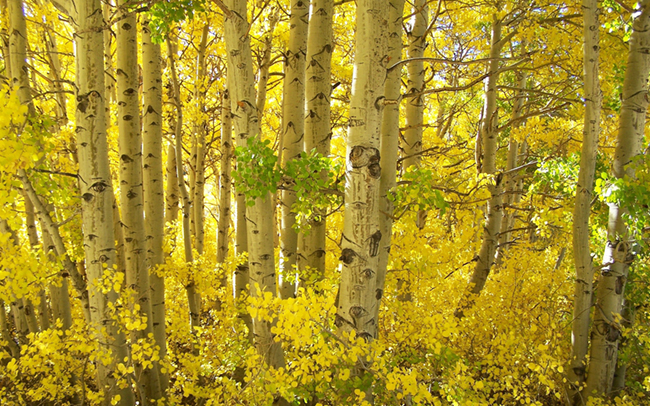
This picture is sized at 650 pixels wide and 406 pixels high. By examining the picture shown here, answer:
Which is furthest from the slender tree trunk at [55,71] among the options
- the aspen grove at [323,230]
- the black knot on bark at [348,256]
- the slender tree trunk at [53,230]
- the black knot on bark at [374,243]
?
the black knot on bark at [374,243]

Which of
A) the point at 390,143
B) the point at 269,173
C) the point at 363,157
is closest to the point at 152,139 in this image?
the point at 269,173

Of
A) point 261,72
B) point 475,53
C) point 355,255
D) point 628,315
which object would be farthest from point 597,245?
point 475,53

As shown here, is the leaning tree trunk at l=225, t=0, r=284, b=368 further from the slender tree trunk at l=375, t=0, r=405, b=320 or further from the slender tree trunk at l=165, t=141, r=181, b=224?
the slender tree trunk at l=165, t=141, r=181, b=224

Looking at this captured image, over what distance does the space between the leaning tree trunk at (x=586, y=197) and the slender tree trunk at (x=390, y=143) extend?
167 cm

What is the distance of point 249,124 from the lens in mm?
2459

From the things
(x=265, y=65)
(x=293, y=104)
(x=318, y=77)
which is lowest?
(x=293, y=104)

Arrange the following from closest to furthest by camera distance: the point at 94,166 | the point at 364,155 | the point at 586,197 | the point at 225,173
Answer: the point at 364,155 < the point at 94,166 < the point at 586,197 < the point at 225,173

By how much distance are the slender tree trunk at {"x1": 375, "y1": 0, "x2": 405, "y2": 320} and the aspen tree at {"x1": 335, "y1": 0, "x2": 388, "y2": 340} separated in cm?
44

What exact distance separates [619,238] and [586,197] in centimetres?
51

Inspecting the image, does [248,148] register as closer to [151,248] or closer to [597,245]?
[151,248]

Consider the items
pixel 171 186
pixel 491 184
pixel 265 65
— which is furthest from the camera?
pixel 171 186

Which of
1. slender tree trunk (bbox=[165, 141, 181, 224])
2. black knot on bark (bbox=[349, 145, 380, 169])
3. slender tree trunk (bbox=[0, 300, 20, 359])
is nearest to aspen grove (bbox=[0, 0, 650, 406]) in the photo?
black knot on bark (bbox=[349, 145, 380, 169])

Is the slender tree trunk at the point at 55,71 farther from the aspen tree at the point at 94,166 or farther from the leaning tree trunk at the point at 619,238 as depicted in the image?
the leaning tree trunk at the point at 619,238

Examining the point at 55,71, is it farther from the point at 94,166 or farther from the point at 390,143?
the point at 390,143
